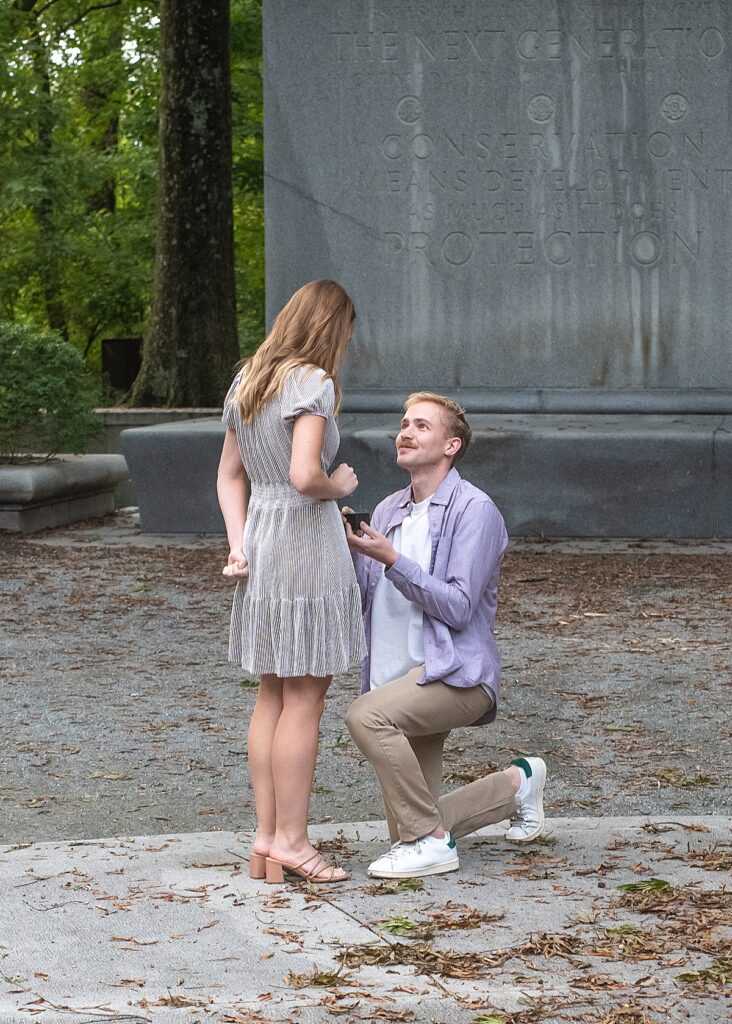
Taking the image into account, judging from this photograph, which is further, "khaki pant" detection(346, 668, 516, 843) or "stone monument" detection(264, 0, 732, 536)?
"stone monument" detection(264, 0, 732, 536)

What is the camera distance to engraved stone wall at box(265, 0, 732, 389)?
12.5m

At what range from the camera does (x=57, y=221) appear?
2581cm

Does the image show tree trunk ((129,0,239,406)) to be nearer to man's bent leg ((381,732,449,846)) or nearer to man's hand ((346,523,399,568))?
man's bent leg ((381,732,449,846))

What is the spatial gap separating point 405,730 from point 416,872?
380 millimetres

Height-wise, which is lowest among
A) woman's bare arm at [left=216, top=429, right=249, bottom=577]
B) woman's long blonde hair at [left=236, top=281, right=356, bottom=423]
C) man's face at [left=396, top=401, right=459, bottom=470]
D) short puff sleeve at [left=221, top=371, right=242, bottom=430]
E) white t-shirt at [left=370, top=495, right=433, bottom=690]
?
white t-shirt at [left=370, top=495, right=433, bottom=690]

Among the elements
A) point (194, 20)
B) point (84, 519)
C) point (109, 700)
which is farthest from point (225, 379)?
point (109, 700)

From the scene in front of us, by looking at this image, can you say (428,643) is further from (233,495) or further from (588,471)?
(588,471)

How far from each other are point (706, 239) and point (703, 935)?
9498 mm

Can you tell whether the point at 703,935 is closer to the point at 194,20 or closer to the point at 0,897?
the point at 0,897

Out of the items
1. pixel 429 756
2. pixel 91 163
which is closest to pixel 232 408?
pixel 429 756

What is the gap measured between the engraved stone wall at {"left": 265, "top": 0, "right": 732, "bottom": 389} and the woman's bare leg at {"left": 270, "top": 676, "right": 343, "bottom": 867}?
28.2 feet

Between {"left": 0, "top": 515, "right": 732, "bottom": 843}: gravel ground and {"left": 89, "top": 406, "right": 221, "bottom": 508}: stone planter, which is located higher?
{"left": 89, "top": 406, "right": 221, "bottom": 508}: stone planter

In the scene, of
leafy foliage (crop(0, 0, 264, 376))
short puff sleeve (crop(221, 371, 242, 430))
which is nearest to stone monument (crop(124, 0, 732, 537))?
short puff sleeve (crop(221, 371, 242, 430))

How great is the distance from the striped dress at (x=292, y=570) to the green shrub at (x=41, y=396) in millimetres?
8562
